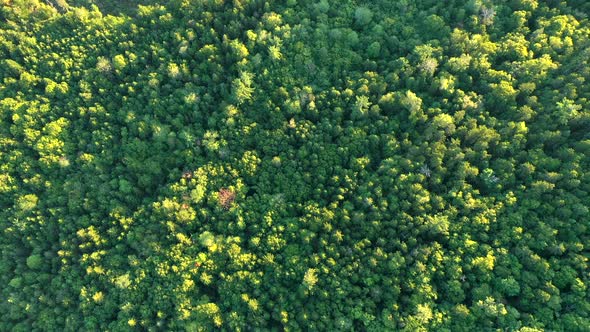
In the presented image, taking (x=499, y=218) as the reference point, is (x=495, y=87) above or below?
above

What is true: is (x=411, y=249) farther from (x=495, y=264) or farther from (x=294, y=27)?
(x=294, y=27)

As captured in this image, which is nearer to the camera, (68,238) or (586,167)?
(586,167)

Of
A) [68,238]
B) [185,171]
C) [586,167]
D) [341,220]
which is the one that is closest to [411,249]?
[341,220]

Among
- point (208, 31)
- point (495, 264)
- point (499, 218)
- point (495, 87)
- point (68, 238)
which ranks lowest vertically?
point (68, 238)

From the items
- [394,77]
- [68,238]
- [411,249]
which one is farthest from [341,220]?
[68,238]

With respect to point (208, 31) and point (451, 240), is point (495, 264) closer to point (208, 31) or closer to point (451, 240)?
point (451, 240)

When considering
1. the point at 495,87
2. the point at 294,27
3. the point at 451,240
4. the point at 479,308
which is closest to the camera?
the point at 479,308

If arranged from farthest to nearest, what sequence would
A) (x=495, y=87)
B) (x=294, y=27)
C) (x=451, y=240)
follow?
(x=294, y=27), (x=495, y=87), (x=451, y=240)
